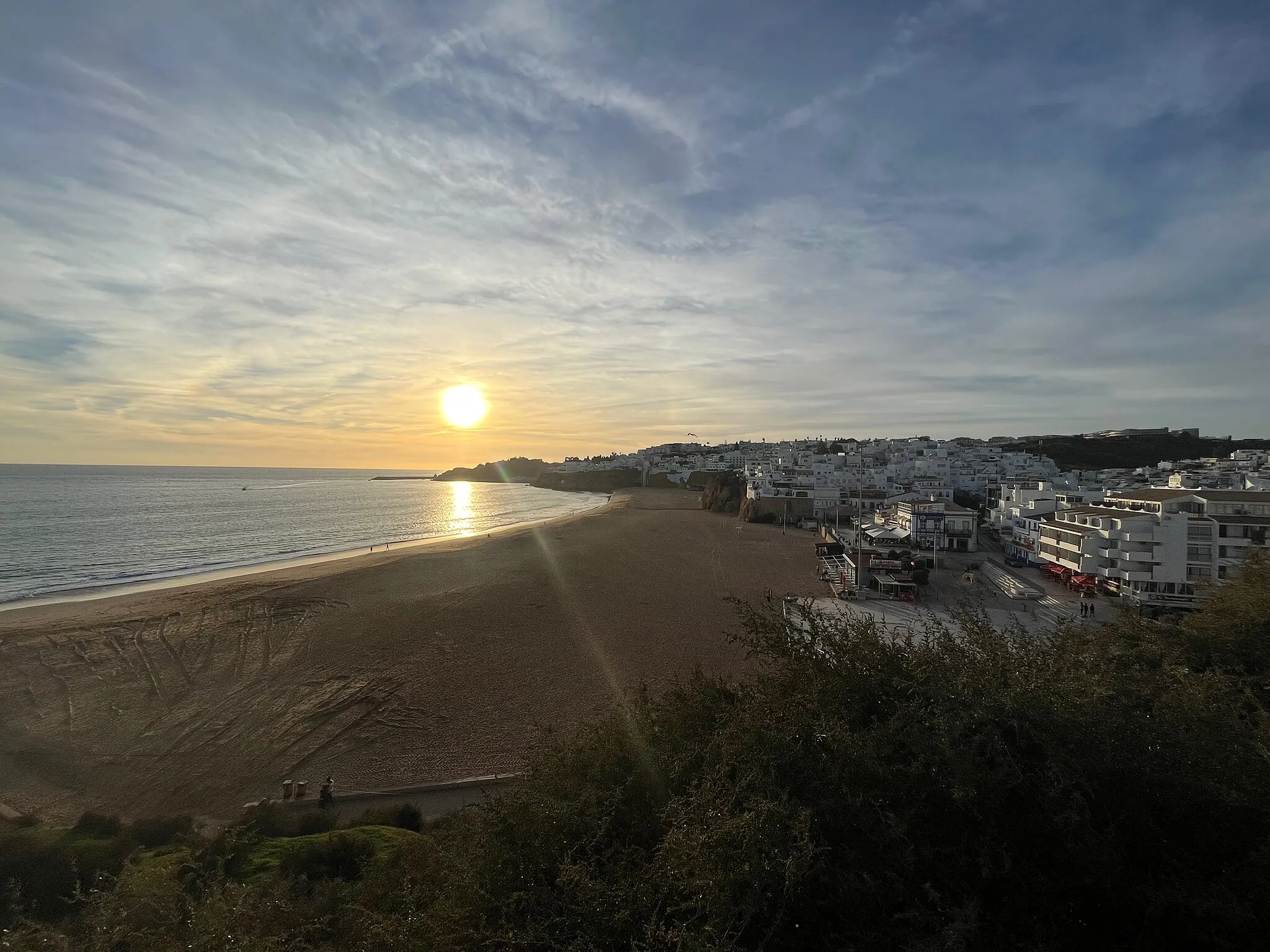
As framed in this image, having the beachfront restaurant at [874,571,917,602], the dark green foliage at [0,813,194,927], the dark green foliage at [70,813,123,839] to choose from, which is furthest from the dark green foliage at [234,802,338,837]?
the beachfront restaurant at [874,571,917,602]

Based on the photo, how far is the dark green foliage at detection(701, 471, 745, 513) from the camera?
60.5 metres

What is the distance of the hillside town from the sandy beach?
962cm

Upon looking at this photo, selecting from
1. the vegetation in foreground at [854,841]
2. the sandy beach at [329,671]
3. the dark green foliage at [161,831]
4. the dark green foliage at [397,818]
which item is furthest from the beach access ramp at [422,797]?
the vegetation in foreground at [854,841]

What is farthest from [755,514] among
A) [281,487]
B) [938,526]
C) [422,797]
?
[281,487]

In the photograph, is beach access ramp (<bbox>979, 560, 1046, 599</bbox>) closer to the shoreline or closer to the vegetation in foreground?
the vegetation in foreground

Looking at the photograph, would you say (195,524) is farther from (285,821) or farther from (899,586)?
(899,586)

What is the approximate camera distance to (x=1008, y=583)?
82.5ft

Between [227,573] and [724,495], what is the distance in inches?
1695

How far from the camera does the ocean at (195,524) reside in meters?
30.6

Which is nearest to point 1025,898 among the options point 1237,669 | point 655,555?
point 1237,669

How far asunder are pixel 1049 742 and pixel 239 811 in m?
10.9

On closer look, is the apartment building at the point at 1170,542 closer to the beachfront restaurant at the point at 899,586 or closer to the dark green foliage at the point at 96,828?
the beachfront restaurant at the point at 899,586

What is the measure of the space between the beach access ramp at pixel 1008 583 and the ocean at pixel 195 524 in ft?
115

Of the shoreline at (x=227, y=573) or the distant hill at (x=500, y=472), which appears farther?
the distant hill at (x=500, y=472)
